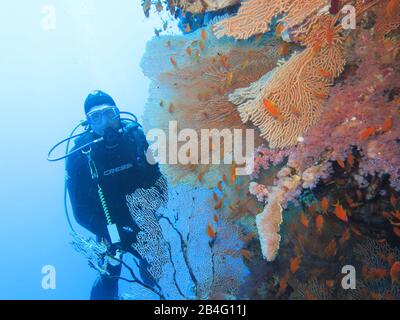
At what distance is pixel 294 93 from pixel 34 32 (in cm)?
6764

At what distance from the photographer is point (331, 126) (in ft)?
9.72

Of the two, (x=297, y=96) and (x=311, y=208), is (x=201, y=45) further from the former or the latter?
(x=311, y=208)

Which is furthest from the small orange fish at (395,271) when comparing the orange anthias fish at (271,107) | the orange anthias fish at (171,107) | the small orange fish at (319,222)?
the orange anthias fish at (171,107)

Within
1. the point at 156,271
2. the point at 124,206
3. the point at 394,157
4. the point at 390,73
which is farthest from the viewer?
the point at 124,206

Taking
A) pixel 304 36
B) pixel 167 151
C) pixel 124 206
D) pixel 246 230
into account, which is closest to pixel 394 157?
pixel 304 36

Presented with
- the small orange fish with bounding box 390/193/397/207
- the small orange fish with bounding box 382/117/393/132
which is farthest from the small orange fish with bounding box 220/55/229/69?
the small orange fish with bounding box 390/193/397/207

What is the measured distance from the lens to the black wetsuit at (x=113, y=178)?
20.0 feet

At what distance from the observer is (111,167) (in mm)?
6293

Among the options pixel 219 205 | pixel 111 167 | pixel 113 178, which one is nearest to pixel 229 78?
pixel 219 205

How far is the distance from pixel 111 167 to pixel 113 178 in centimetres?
23

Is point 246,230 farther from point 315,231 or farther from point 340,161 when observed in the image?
point 340,161

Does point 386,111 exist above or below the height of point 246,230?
above

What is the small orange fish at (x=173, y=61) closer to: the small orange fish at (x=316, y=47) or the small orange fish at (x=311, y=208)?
the small orange fish at (x=316, y=47)
